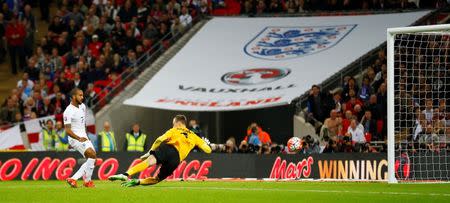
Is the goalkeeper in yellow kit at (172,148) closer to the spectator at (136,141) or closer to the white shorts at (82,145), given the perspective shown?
the white shorts at (82,145)

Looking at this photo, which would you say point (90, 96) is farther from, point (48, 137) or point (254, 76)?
point (254, 76)

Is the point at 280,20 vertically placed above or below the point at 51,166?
above

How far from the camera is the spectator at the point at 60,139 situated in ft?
107

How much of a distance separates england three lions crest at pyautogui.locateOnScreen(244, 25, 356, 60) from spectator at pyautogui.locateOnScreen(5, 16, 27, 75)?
8815mm

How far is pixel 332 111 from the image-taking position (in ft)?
97.8

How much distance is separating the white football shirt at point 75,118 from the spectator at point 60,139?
919 cm

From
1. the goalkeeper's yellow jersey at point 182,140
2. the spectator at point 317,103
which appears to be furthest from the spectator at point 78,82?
the goalkeeper's yellow jersey at point 182,140

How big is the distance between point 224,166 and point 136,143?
3.23 metres

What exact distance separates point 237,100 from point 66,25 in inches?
406

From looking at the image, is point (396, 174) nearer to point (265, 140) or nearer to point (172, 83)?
point (265, 140)

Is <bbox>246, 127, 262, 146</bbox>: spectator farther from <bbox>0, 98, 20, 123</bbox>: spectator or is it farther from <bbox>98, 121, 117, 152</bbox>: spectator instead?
<bbox>0, 98, 20, 123</bbox>: spectator

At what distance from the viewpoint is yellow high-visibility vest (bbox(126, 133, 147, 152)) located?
3152cm

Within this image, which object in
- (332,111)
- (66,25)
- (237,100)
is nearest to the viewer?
(332,111)

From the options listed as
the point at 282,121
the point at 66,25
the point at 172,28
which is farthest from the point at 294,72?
the point at 66,25
